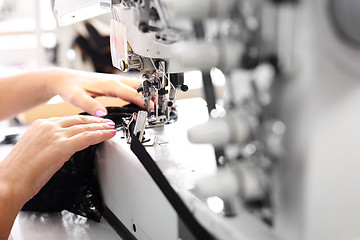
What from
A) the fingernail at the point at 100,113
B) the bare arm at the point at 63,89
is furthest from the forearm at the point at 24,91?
the fingernail at the point at 100,113

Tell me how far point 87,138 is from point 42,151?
100 millimetres

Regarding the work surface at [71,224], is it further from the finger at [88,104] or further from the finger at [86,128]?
the finger at [88,104]

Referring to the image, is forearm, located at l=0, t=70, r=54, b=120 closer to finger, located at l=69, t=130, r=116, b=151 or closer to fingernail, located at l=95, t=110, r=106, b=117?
fingernail, located at l=95, t=110, r=106, b=117

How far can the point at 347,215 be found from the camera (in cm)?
59

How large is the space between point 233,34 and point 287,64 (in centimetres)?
9

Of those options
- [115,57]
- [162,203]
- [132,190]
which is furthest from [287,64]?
[115,57]

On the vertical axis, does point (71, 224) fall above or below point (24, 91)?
below

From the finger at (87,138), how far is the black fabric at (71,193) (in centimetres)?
11

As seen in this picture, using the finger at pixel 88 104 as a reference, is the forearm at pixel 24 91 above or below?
below

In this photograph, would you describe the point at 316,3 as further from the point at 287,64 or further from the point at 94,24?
the point at 94,24

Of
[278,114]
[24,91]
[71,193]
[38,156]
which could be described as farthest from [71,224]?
[278,114]

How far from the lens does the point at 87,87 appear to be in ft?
4.48

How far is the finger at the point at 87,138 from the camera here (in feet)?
3.33

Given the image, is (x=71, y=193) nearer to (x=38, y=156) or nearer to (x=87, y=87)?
(x=38, y=156)
